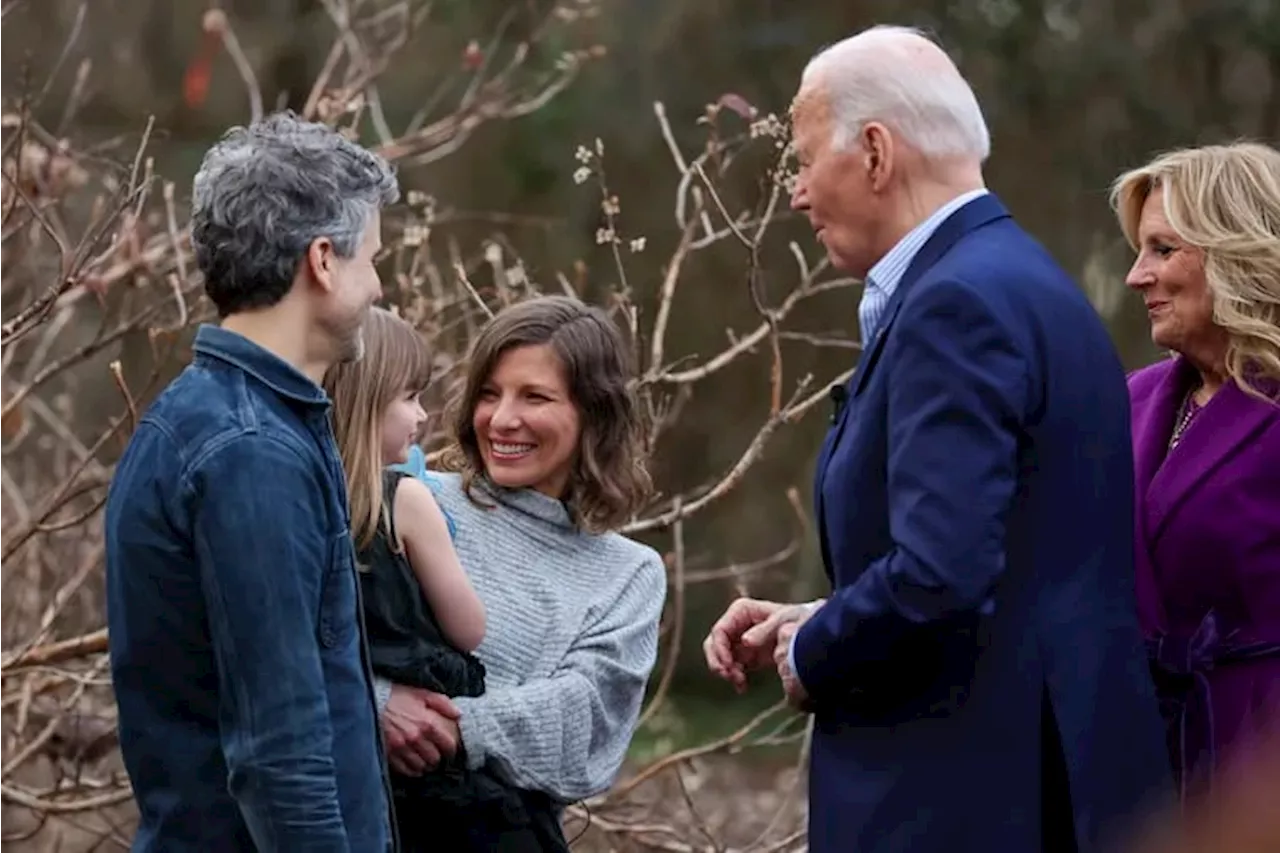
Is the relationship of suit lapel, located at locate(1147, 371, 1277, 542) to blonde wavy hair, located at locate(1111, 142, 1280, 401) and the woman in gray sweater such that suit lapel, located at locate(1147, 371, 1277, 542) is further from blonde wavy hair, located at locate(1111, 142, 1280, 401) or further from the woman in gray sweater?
the woman in gray sweater

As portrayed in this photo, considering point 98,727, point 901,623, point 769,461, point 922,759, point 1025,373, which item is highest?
point 1025,373

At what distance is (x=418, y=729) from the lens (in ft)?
10.2

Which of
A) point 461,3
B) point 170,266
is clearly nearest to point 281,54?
point 461,3

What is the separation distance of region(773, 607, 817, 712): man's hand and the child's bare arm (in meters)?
0.44

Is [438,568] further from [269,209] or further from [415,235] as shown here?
[415,235]

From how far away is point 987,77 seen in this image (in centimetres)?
1245

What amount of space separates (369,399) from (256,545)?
67cm

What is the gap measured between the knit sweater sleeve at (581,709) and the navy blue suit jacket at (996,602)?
42 centimetres

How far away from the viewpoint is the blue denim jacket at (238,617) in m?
2.54

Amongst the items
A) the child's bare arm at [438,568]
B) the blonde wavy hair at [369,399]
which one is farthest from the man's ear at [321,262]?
the child's bare arm at [438,568]

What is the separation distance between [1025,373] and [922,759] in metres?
0.55

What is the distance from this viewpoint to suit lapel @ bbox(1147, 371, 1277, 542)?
330 cm

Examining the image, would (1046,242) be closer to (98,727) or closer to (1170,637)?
(98,727)

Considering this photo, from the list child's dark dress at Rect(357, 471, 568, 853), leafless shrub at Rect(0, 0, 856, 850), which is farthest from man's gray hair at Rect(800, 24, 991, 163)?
leafless shrub at Rect(0, 0, 856, 850)
